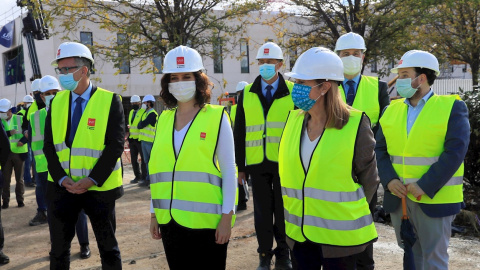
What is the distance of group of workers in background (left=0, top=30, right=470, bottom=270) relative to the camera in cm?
287

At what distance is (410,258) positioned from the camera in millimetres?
4129

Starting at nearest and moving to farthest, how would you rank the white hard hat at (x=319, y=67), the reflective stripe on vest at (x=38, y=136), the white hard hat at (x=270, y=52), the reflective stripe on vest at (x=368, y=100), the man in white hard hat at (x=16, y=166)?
the white hard hat at (x=319, y=67), the reflective stripe on vest at (x=368, y=100), the white hard hat at (x=270, y=52), the reflective stripe on vest at (x=38, y=136), the man in white hard hat at (x=16, y=166)

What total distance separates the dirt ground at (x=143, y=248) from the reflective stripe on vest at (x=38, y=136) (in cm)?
106

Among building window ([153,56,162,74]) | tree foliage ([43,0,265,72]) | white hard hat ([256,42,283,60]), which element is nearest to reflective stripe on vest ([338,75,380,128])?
white hard hat ([256,42,283,60])

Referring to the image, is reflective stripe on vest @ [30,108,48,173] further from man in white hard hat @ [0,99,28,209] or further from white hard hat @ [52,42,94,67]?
white hard hat @ [52,42,94,67]

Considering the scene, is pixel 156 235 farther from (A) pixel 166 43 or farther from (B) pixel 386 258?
(A) pixel 166 43

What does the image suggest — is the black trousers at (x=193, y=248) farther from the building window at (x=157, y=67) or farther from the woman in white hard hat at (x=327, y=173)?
the building window at (x=157, y=67)

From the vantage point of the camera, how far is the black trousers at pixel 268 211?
503 cm

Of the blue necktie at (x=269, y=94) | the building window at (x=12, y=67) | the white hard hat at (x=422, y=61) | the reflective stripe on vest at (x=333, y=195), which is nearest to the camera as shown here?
the reflective stripe on vest at (x=333, y=195)

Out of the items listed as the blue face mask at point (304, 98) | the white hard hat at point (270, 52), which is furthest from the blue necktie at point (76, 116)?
the blue face mask at point (304, 98)

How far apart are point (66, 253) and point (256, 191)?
204cm

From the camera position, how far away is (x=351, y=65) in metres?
4.80

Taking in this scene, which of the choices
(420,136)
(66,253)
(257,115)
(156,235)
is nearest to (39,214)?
(66,253)

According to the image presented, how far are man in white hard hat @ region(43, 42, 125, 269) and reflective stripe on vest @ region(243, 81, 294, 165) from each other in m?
1.47
